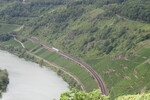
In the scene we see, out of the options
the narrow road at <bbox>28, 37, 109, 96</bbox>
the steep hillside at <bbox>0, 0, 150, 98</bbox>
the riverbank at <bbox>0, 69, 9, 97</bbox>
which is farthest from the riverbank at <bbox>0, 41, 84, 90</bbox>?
the riverbank at <bbox>0, 69, 9, 97</bbox>

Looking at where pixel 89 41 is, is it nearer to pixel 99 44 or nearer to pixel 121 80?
pixel 99 44

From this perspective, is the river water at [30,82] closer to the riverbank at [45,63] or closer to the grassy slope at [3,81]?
the grassy slope at [3,81]

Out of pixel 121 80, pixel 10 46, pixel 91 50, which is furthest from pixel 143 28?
pixel 10 46

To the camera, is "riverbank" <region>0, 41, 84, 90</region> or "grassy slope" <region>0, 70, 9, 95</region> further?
"riverbank" <region>0, 41, 84, 90</region>

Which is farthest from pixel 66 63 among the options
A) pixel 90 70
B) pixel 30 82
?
pixel 30 82

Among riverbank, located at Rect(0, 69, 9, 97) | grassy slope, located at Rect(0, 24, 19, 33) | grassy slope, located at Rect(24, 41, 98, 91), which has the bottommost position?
riverbank, located at Rect(0, 69, 9, 97)

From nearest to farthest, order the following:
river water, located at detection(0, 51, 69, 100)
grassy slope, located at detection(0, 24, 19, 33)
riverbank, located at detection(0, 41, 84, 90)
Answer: river water, located at detection(0, 51, 69, 100) < riverbank, located at detection(0, 41, 84, 90) < grassy slope, located at detection(0, 24, 19, 33)

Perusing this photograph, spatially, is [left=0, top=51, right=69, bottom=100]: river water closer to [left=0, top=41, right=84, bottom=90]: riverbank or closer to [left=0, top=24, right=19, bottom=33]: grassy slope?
[left=0, top=41, right=84, bottom=90]: riverbank
